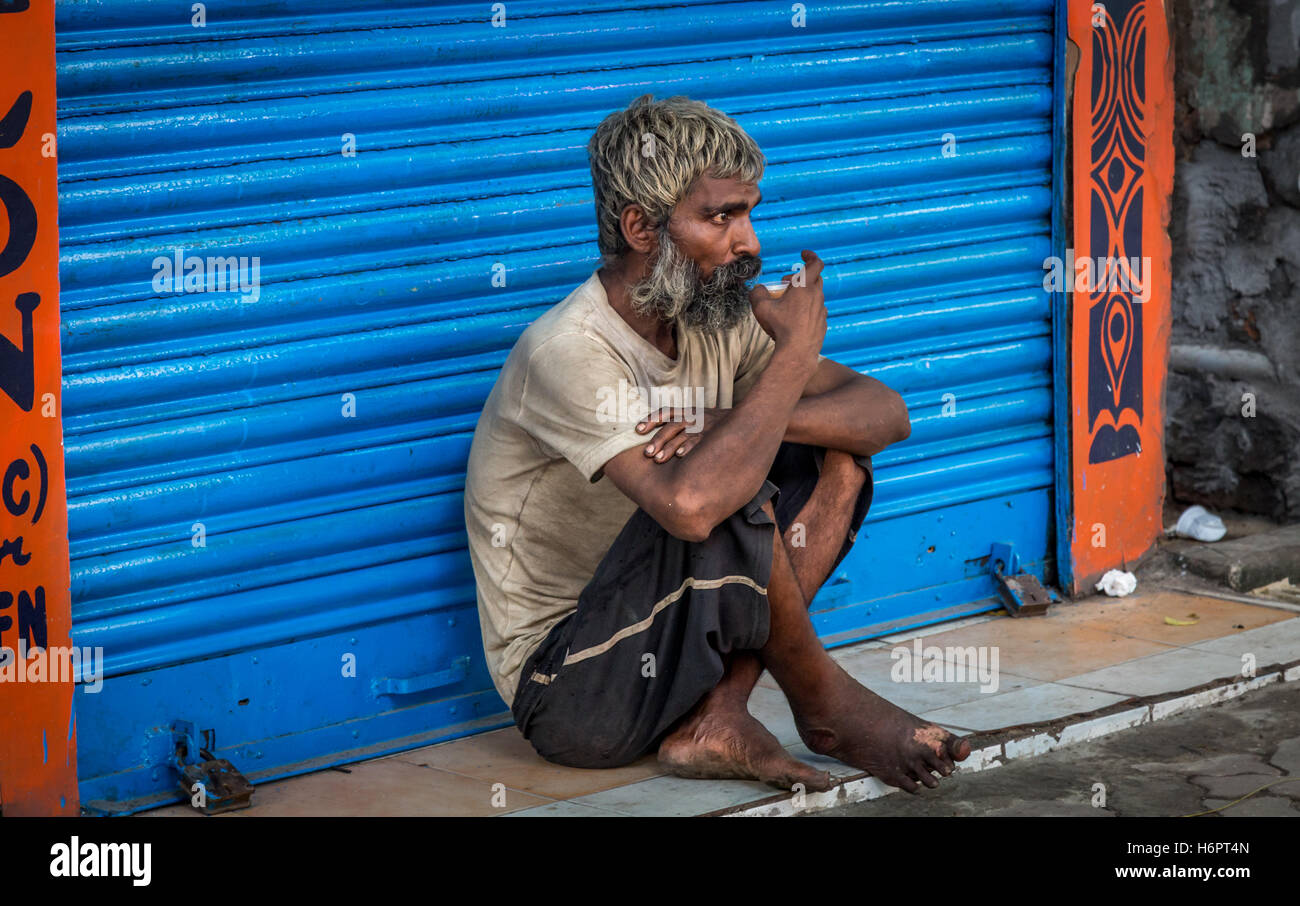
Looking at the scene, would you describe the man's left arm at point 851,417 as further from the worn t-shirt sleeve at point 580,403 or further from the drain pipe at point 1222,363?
the drain pipe at point 1222,363

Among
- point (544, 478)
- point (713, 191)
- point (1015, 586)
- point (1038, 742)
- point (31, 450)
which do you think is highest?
point (713, 191)

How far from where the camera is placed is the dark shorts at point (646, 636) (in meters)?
3.37

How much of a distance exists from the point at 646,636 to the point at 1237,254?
342 centimetres

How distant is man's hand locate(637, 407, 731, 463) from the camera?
3.29 metres

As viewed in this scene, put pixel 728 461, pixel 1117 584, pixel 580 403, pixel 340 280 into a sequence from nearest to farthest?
1. pixel 728 461
2. pixel 580 403
3. pixel 340 280
4. pixel 1117 584

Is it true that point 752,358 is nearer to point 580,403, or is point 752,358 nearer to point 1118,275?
point 580,403

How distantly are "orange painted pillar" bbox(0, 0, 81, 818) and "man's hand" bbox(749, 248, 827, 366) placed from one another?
1.55 m

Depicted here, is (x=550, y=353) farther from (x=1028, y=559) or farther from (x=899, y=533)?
(x=1028, y=559)

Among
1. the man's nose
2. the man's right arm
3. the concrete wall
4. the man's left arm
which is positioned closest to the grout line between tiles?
the man's right arm

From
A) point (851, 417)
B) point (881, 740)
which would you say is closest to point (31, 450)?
point (851, 417)

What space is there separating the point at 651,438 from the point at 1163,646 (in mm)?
2135

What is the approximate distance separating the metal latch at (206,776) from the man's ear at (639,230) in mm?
1508

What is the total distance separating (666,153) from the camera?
355 centimetres

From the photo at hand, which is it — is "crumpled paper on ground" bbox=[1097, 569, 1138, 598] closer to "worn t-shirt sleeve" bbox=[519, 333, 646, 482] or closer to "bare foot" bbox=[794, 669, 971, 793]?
"bare foot" bbox=[794, 669, 971, 793]
